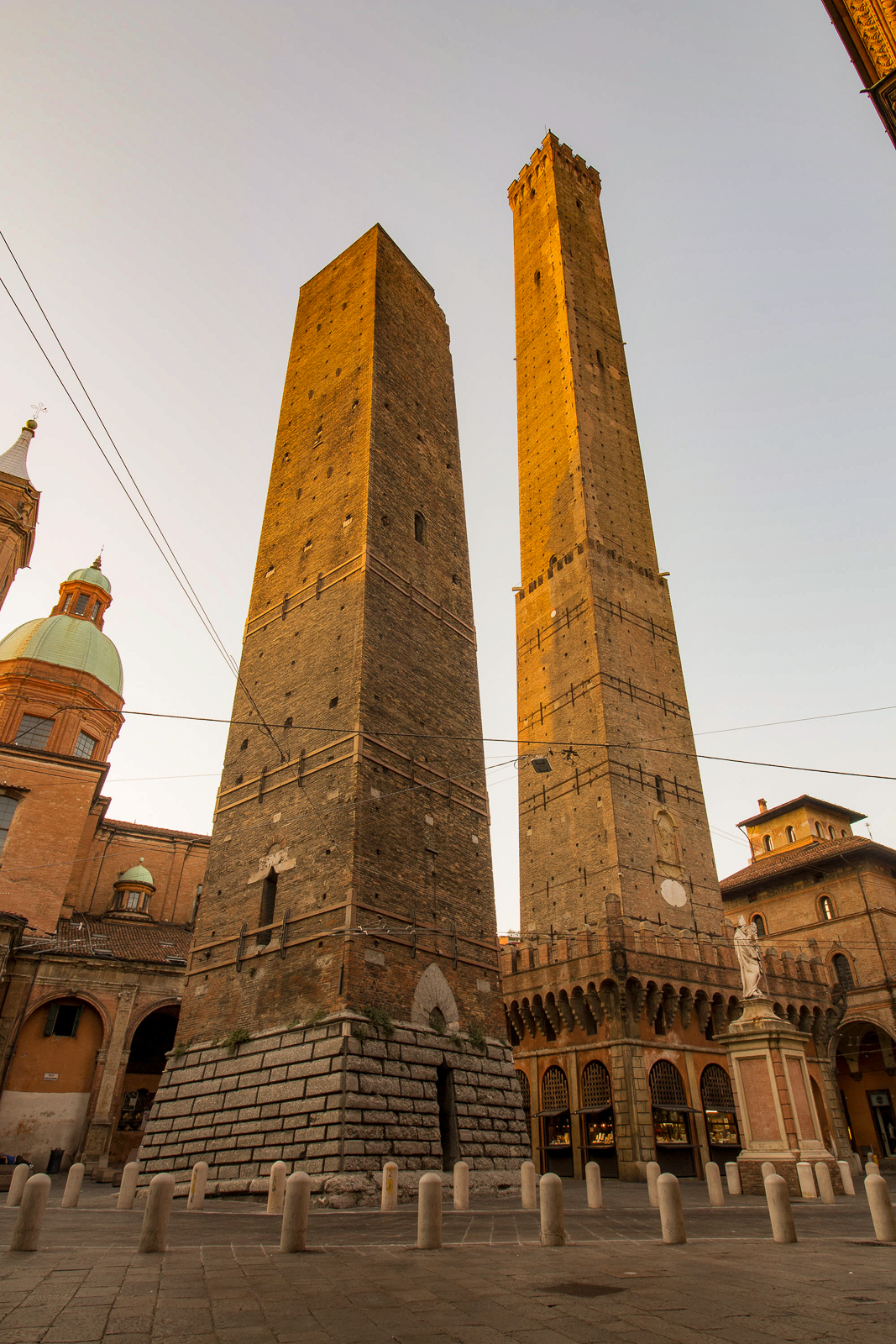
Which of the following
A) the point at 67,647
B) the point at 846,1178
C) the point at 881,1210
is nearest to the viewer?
the point at 881,1210

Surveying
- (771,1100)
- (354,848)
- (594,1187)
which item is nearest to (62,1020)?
(354,848)

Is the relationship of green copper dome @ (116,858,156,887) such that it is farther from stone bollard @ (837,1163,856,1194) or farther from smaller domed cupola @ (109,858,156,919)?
stone bollard @ (837,1163,856,1194)

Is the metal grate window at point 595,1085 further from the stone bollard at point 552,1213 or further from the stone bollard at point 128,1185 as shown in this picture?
the stone bollard at point 552,1213

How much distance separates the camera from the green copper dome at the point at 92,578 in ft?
128

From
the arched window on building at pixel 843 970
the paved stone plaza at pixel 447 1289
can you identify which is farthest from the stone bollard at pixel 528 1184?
the arched window on building at pixel 843 970

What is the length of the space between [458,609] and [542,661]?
400 inches

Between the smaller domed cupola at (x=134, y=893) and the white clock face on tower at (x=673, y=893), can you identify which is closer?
the white clock face on tower at (x=673, y=893)

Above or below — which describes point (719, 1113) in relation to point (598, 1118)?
above

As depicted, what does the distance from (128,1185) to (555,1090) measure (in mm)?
13777

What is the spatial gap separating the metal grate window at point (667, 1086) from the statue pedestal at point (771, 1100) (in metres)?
6.25

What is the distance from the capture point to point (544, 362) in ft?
124

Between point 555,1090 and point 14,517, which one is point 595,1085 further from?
point 14,517

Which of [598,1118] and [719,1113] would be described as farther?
[719,1113]

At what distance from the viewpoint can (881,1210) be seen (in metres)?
7.21
